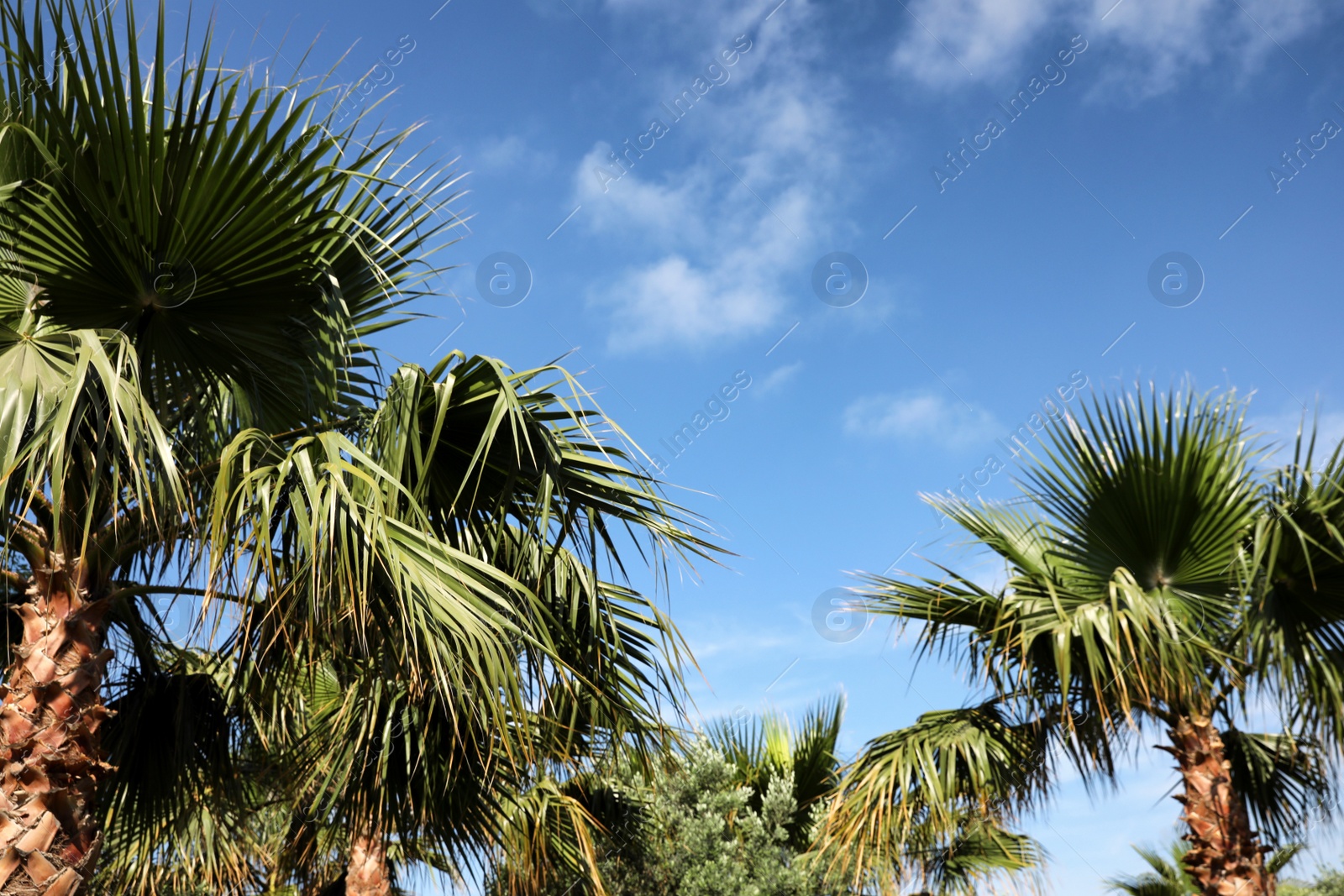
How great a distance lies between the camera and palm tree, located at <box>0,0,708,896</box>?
3402mm

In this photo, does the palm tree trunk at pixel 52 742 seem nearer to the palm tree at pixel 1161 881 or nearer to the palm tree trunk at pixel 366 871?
the palm tree trunk at pixel 366 871

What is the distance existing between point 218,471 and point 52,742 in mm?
1106

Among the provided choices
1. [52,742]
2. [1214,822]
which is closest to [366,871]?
[52,742]

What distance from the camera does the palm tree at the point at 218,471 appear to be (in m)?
3.40

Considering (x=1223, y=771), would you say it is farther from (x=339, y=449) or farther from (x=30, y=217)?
(x=30, y=217)

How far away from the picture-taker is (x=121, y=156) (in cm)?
349

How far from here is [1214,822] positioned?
6.18 metres

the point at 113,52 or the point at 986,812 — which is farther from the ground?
the point at 113,52

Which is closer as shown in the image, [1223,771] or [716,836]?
[1223,771]

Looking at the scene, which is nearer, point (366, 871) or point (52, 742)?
point (52, 742)

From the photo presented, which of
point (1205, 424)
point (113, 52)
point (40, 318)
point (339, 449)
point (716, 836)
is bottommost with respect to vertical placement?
point (716, 836)

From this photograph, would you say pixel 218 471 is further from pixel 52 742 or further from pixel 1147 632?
pixel 1147 632

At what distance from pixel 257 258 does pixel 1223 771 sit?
6.09 m

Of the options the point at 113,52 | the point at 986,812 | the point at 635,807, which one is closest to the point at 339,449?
the point at 113,52
